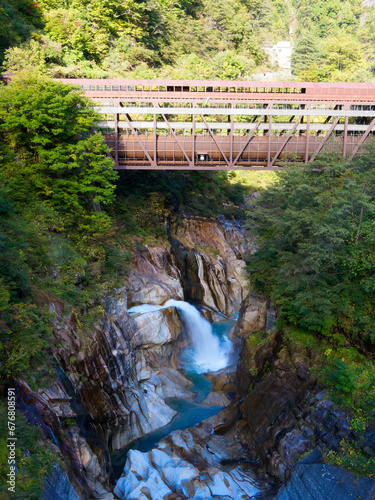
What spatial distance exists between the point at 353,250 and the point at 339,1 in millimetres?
153948

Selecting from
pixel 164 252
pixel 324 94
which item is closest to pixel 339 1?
pixel 324 94

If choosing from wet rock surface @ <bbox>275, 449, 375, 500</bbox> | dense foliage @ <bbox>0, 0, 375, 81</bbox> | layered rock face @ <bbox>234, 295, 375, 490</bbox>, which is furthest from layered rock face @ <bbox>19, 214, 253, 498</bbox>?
dense foliage @ <bbox>0, 0, 375, 81</bbox>

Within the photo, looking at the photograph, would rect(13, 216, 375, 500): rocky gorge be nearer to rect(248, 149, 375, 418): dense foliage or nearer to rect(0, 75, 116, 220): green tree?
rect(248, 149, 375, 418): dense foliage

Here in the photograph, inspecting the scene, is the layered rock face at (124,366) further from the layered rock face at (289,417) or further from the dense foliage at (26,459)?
the layered rock face at (289,417)

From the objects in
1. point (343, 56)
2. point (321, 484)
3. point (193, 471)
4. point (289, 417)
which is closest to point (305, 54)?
point (343, 56)

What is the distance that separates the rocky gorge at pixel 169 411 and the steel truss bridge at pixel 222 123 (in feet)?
31.6

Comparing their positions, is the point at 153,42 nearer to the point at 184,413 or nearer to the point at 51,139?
the point at 51,139

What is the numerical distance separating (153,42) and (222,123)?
30.8 m

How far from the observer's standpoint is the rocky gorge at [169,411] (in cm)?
1380

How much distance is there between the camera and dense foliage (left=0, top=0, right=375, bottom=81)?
125 feet

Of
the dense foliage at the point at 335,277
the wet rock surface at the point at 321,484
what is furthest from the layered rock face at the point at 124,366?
the dense foliage at the point at 335,277

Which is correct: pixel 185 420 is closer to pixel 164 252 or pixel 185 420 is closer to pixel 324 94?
pixel 164 252

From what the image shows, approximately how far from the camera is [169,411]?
821 inches

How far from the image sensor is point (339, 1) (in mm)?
136000
